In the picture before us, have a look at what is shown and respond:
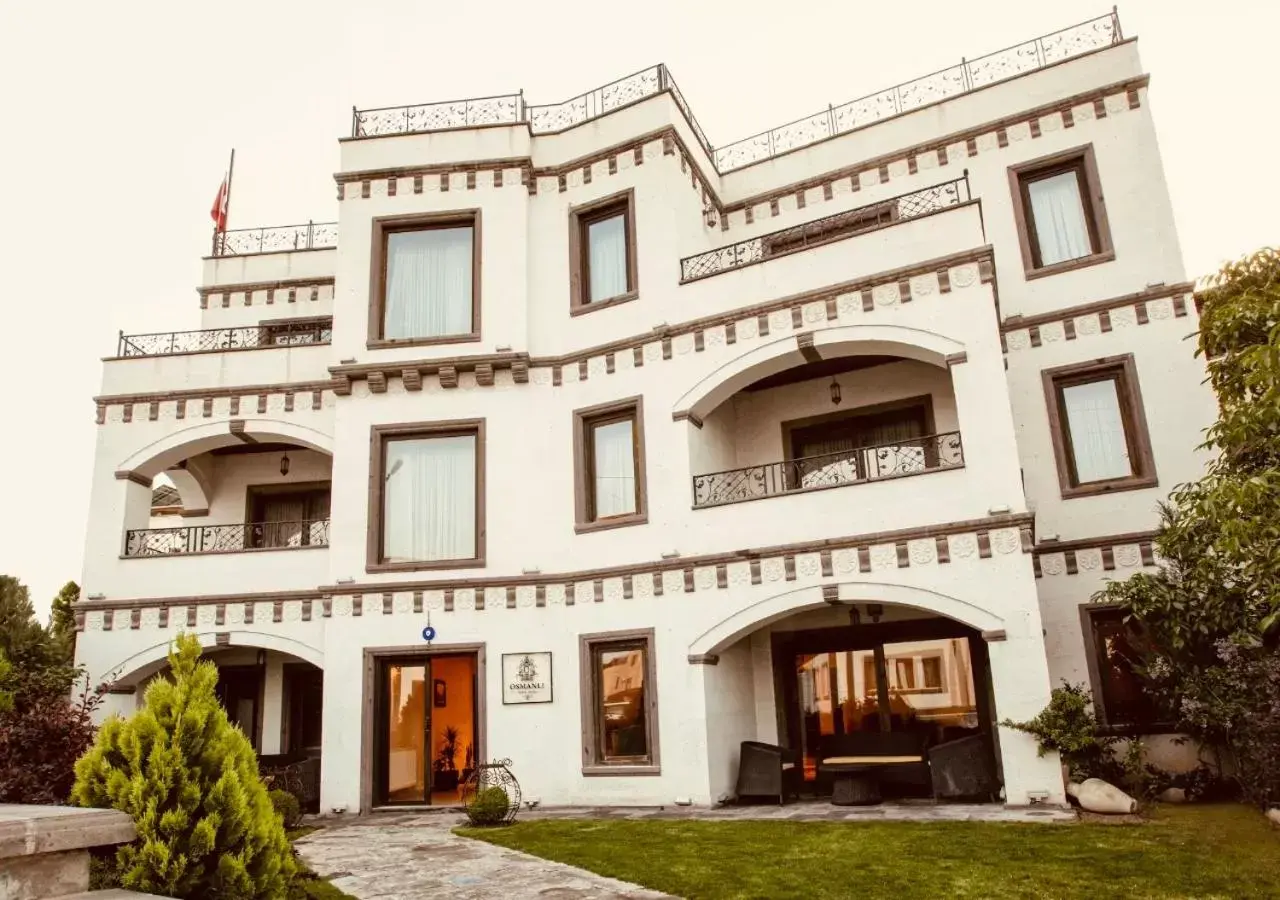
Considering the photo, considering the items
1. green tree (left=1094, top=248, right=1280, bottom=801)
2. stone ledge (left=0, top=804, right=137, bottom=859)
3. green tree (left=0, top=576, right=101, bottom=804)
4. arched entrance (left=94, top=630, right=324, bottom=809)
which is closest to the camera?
stone ledge (left=0, top=804, right=137, bottom=859)

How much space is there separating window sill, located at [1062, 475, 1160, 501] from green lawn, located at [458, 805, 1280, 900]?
4005mm

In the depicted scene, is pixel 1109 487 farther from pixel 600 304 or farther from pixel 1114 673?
pixel 600 304

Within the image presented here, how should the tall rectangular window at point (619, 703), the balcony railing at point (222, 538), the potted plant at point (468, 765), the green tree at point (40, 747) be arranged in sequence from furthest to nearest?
the balcony railing at point (222, 538), the potted plant at point (468, 765), the tall rectangular window at point (619, 703), the green tree at point (40, 747)

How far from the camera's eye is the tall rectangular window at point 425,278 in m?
14.6

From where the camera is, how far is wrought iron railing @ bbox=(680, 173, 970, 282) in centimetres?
1286

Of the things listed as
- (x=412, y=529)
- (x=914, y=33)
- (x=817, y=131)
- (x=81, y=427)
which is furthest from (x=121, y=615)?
(x=914, y=33)

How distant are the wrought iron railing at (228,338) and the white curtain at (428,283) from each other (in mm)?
1466

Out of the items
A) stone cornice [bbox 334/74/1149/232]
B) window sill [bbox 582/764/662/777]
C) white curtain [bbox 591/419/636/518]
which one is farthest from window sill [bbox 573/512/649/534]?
stone cornice [bbox 334/74/1149/232]

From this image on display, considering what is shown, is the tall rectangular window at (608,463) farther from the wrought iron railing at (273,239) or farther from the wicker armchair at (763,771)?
the wrought iron railing at (273,239)

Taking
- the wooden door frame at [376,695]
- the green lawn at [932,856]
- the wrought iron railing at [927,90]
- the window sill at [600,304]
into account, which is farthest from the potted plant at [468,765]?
the wrought iron railing at [927,90]

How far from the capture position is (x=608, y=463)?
13688 mm

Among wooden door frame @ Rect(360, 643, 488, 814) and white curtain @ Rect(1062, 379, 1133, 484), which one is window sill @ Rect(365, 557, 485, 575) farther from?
white curtain @ Rect(1062, 379, 1133, 484)

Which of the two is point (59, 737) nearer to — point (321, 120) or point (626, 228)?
point (626, 228)

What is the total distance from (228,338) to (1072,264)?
47.7 ft
